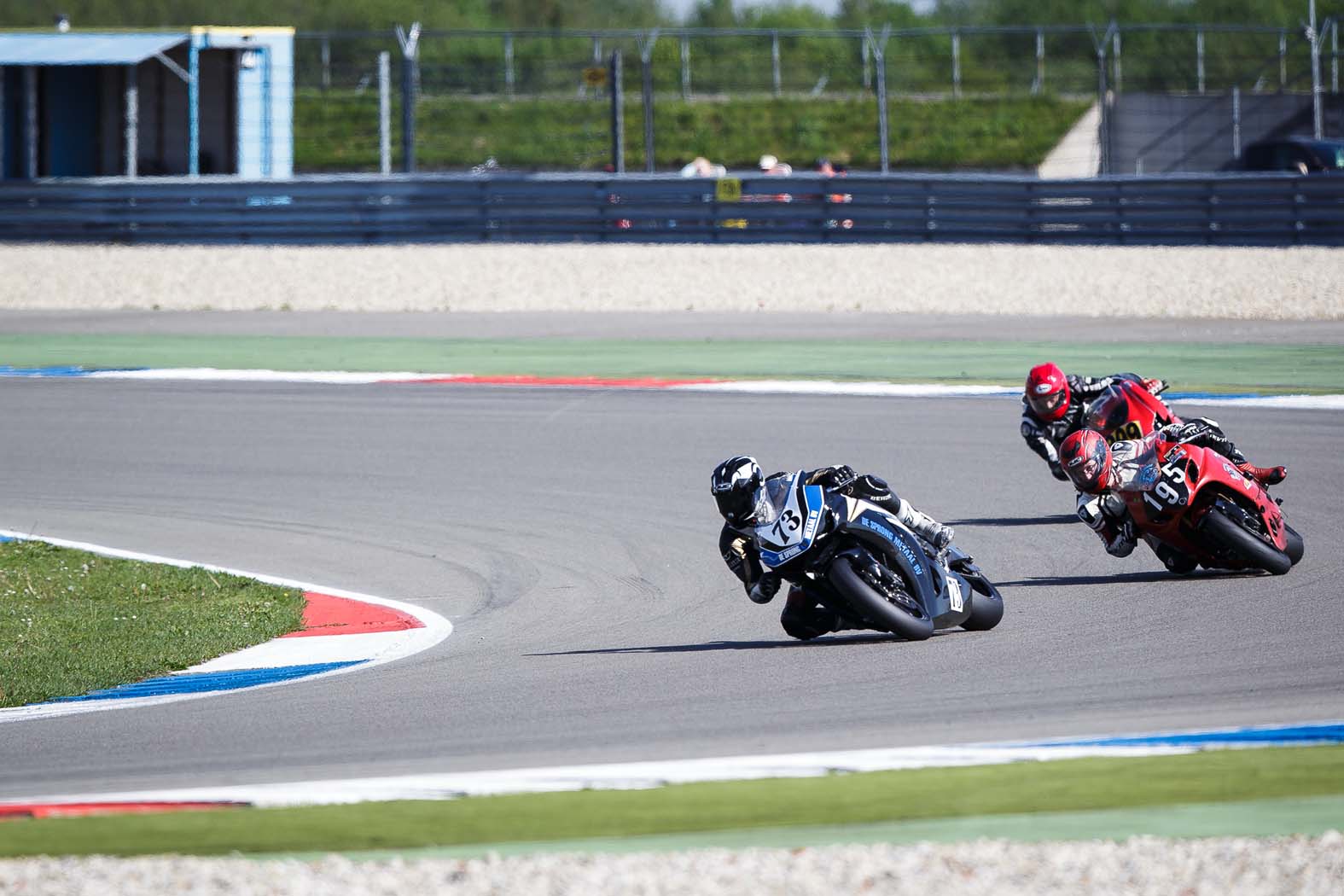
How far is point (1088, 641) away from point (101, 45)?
29.9 m

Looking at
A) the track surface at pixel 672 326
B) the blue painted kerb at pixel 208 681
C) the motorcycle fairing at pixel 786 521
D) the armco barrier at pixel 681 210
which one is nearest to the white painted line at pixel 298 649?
the blue painted kerb at pixel 208 681

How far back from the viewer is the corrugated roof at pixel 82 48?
32.4 metres

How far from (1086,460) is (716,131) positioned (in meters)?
32.4

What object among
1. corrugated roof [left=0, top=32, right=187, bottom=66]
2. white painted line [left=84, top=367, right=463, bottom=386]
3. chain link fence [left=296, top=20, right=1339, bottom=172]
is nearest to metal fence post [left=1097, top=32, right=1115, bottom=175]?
chain link fence [left=296, top=20, right=1339, bottom=172]

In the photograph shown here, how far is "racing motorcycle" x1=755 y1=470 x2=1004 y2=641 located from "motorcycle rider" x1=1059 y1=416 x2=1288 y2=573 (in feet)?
4.71

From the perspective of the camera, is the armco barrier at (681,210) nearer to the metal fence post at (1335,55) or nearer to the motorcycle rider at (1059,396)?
the metal fence post at (1335,55)

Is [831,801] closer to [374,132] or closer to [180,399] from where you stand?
[180,399]

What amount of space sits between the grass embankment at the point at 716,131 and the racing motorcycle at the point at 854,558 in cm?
2694

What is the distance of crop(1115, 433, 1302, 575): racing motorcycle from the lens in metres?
9.20

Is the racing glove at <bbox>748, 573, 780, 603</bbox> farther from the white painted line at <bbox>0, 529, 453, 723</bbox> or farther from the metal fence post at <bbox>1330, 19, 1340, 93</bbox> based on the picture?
the metal fence post at <bbox>1330, 19, 1340, 93</bbox>

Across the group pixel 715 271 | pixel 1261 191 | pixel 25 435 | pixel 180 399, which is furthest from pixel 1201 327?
pixel 25 435

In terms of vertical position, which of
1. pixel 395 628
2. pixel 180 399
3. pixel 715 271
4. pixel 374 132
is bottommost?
pixel 395 628

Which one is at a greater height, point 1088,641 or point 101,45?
point 101,45

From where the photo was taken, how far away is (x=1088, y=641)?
7891 millimetres
